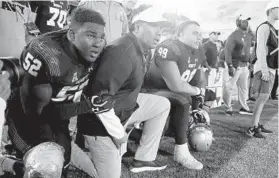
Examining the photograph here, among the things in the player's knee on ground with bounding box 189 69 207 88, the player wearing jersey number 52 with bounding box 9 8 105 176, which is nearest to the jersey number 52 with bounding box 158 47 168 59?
the player's knee on ground with bounding box 189 69 207 88

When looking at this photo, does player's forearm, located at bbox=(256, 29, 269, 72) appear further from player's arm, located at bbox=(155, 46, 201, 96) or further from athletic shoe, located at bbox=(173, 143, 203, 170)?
athletic shoe, located at bbox=(173, 143, 203, 170)

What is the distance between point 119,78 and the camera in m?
1.88

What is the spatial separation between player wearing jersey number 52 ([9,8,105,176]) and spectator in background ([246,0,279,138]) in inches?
88.5

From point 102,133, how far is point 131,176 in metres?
0.50

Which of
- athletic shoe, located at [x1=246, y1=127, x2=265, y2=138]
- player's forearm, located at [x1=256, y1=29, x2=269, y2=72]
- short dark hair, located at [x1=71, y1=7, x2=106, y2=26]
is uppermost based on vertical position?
short dark hair, located at [x1=71, y1=7, x2=106, y2=26]

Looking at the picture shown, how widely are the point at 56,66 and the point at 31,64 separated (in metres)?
0.14

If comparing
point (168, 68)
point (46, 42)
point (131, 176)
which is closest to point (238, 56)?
point (168, 68)

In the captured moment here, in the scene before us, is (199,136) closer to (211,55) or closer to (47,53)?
(47,53)

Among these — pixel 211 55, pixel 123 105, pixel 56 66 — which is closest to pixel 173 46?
pixel 123 105

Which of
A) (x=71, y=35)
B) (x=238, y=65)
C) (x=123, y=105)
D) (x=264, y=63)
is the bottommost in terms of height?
(x=238, y=65)

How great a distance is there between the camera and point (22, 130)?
1.94 metres

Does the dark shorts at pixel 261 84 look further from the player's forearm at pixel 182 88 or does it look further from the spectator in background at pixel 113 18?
the spectator in background at pixel 113 18

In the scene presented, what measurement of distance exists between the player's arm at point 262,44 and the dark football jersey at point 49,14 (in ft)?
7.27

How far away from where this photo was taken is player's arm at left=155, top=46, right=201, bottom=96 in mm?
2570
